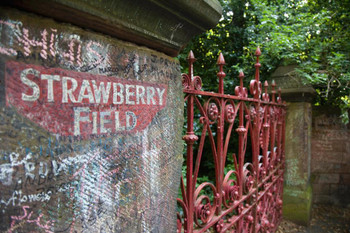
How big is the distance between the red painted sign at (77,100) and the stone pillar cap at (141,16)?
0.52ft

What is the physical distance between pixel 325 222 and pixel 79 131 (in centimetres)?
500

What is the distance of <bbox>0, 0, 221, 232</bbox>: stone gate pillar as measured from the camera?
60 cm

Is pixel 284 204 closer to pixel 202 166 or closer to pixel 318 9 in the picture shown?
pixel 202 166

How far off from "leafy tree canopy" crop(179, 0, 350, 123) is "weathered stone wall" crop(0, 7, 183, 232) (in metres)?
3.12

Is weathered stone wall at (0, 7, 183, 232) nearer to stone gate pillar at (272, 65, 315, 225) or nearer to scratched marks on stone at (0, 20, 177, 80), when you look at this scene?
scratched marks on stone at (0, 20, 177, 80)

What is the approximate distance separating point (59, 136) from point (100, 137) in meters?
0.13

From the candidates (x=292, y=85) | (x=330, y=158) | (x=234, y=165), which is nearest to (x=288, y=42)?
(x=292, y=85)

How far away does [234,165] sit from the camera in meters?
2.37

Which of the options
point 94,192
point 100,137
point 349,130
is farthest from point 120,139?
point 349,130

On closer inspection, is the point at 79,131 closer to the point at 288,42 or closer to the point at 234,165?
the point at 234,165

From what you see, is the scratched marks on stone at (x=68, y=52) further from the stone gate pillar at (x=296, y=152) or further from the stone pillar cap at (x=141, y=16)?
the stone gate pillar at (x=296, y=152)

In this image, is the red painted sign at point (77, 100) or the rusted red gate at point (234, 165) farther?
the rusted red gate at point (234, 165)

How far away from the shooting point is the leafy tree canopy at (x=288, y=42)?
3682 millimetres

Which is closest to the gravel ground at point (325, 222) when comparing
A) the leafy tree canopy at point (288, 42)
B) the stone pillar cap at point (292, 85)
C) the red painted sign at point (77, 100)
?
the leafy tree canopy at point (288, 42)
